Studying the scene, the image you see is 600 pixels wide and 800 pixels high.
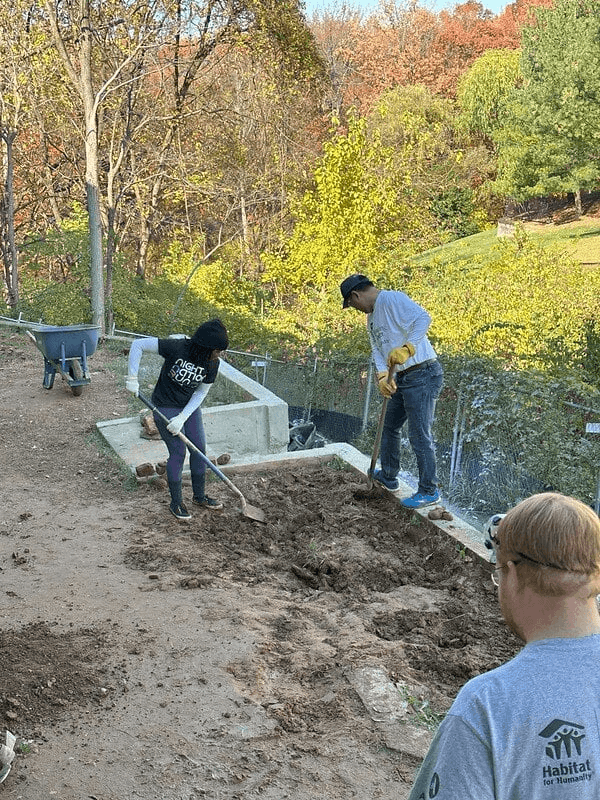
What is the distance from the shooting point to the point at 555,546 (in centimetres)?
145

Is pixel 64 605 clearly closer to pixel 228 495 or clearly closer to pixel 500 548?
pixel 228 495

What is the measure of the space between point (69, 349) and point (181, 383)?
16.5ft

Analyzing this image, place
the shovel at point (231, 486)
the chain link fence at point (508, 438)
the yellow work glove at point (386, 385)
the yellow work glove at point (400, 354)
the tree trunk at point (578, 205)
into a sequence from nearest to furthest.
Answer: the yellow work glove at point (400, 354) < the yellow work glove at point (386, 385) < the shovel at point (231, 486) < the chain link fence at point (508, 438) < the tree trunk at point (578, 205)

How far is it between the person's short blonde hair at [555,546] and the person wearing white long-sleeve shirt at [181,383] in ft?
15.6

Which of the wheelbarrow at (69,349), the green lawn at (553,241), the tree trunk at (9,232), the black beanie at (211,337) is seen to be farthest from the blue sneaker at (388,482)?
the green lawn at (553,241)

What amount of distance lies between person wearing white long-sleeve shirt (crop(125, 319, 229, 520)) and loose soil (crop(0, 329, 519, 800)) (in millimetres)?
462

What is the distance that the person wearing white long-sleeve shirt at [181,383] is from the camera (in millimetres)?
6211

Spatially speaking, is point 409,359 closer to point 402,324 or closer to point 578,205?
point 402,324

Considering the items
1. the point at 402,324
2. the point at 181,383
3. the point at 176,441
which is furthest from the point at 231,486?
the point at 402,324

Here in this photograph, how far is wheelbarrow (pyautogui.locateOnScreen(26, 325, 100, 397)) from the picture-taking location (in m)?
10.8

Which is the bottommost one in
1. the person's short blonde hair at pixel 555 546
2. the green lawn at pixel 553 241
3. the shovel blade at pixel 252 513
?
the green lawn at pixel 553 241

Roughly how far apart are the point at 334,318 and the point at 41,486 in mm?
12513

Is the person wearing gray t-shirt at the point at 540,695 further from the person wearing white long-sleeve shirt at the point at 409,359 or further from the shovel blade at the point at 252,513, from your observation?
the shovel blade at the point at 252,513

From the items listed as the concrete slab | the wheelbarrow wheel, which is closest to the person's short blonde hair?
the concrete slab
